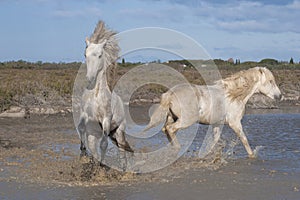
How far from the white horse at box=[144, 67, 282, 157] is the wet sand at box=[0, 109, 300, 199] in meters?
0.71

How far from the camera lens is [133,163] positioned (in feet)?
26.5

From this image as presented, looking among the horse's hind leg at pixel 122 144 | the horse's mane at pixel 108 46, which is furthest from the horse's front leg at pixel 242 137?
the horse's mane at pixel 108 46

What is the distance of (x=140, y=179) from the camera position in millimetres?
7078

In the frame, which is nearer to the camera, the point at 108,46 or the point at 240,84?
the point at 108,46

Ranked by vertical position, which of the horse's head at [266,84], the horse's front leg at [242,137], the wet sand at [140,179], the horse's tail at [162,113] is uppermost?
the horse's head at [266,84]

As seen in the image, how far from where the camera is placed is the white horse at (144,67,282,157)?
27.8ft

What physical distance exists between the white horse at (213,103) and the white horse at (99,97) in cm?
148

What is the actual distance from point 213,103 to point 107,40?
2.76 meters

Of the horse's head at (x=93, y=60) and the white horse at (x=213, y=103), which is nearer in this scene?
the horse's head at (x=93, y=60)

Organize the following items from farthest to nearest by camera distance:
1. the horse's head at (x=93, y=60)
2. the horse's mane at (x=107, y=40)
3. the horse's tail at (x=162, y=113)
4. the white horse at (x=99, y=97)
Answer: the horse's tail at (x=162, y=113) → the horse's mane at (x=107, y=40) → the white horse at (x=99, y=97) → the horse's head at (x=93, y=60)

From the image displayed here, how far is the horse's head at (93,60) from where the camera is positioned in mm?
6387

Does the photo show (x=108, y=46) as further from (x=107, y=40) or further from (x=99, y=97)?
(x=99, y=97)

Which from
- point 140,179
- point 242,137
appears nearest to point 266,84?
point 242,137

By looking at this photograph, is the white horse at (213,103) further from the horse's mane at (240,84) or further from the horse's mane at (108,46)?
the horse's mane at (108,46)
